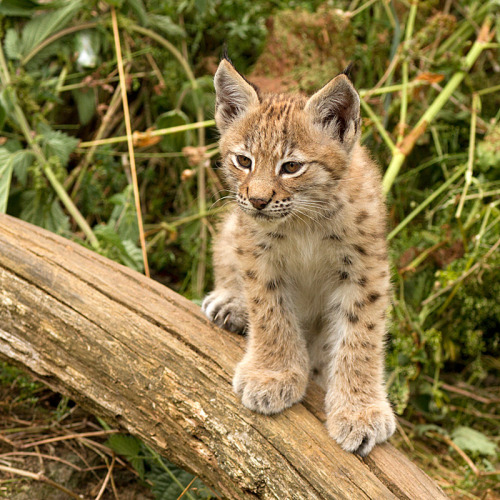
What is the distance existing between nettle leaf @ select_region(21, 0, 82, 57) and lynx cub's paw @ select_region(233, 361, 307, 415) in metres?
3.22

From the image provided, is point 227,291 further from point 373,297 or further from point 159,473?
point 159,473

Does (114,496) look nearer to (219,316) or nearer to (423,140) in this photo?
(219,316)

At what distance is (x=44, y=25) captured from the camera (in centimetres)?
472

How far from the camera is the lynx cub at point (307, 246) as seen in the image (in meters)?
2.73

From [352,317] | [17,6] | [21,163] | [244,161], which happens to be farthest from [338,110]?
[17,6]

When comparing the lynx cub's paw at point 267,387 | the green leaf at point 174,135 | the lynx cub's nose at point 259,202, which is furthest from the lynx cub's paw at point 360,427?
the green leaf at point 174,135

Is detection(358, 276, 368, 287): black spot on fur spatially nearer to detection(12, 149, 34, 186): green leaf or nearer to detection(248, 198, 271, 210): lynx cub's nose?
detection(248, 198, 271, 210): lynx cub's nose

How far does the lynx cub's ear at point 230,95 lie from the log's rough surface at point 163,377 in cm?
104

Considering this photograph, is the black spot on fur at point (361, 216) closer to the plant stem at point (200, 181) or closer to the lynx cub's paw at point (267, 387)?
the lynx cub's paw at point (267, 387)

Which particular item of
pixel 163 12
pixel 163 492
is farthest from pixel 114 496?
pixel 163 12

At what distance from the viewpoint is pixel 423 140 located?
496 cm

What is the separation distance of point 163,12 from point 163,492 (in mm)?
4096

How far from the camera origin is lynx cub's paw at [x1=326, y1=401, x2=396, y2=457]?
2690 mm

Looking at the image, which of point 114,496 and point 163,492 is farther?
point 114,496
